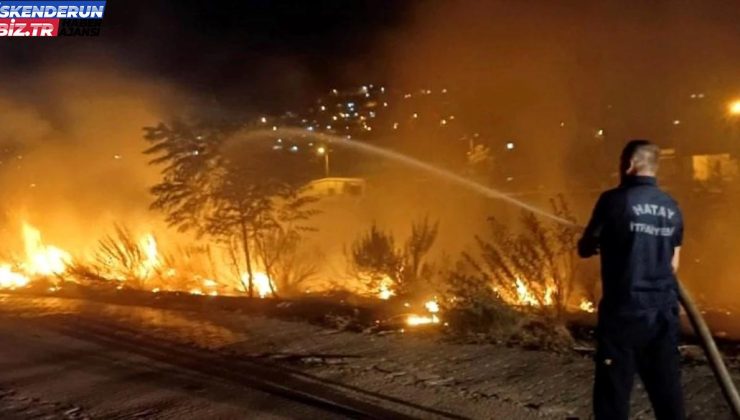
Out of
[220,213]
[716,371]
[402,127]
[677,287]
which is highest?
[402,127]

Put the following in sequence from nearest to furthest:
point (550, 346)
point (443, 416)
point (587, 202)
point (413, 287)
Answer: point (443, 416)
point (550, 346)
point (413, 287)
point (587, 202)

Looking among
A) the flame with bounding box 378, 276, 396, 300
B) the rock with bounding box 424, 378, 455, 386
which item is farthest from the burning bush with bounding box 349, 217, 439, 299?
the rock with bounding box 424, 378, 455, 386

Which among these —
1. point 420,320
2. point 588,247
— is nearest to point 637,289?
point 588,247

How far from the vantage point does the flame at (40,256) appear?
65.0 feet

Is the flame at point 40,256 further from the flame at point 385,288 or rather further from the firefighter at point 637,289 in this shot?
the firefighter at point 637,289

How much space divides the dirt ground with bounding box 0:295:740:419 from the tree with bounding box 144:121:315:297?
6.77m

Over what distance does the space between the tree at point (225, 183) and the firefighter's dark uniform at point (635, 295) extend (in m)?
11.5

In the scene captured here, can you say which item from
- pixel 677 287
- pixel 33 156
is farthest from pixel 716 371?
pixel 33 156

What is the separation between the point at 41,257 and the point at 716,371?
2103cm

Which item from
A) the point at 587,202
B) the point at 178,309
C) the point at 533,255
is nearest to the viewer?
the point at 178,309

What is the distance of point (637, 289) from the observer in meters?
3.12

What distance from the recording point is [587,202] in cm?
2100

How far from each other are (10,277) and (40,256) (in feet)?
7.60

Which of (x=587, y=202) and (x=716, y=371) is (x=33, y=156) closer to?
(x=587, y=202)
